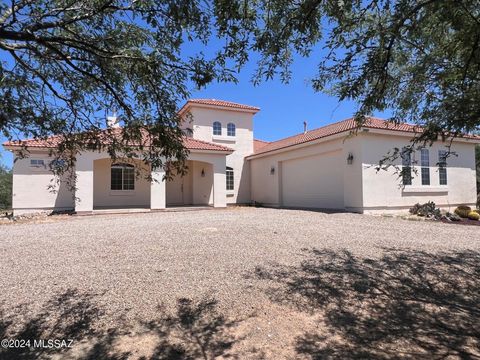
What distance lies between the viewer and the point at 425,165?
16656 mm

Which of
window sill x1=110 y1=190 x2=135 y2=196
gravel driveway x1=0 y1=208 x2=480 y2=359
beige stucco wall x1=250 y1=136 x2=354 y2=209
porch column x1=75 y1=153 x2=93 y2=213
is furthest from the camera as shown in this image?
window sill x1=110 y1=190 x2=135 y2=196

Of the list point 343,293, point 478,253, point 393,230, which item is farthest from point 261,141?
point 343,293

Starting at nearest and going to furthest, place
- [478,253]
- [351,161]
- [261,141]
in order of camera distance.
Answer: [478,253], [351,161], [261,141]

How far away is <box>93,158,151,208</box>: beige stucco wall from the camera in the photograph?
1912 centimetres

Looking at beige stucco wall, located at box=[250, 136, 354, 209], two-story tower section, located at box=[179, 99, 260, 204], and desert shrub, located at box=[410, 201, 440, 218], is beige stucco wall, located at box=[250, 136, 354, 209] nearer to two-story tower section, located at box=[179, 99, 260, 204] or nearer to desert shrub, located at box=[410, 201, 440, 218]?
two-story tower section, located at box=[179, 99, 260, 204]

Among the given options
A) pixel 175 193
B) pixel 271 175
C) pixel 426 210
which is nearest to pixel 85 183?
pixel 175 193

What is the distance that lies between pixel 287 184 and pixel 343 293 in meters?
15.5

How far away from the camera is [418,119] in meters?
4.93

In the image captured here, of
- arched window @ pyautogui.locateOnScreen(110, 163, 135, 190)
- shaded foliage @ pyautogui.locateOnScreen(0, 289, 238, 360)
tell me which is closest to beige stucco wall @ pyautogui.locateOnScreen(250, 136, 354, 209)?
arched window @ pyautogui.locateOnScreen(110, 163, 135, 190)

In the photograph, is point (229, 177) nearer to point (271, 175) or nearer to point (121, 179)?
point (271, 175)

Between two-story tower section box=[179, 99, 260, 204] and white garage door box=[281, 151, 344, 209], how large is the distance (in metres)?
3.68

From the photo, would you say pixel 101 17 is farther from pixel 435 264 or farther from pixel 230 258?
pixel 435 264

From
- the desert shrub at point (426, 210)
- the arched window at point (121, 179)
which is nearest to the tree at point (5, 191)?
the arched window at point (121, 179)

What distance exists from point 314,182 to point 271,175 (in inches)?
148
